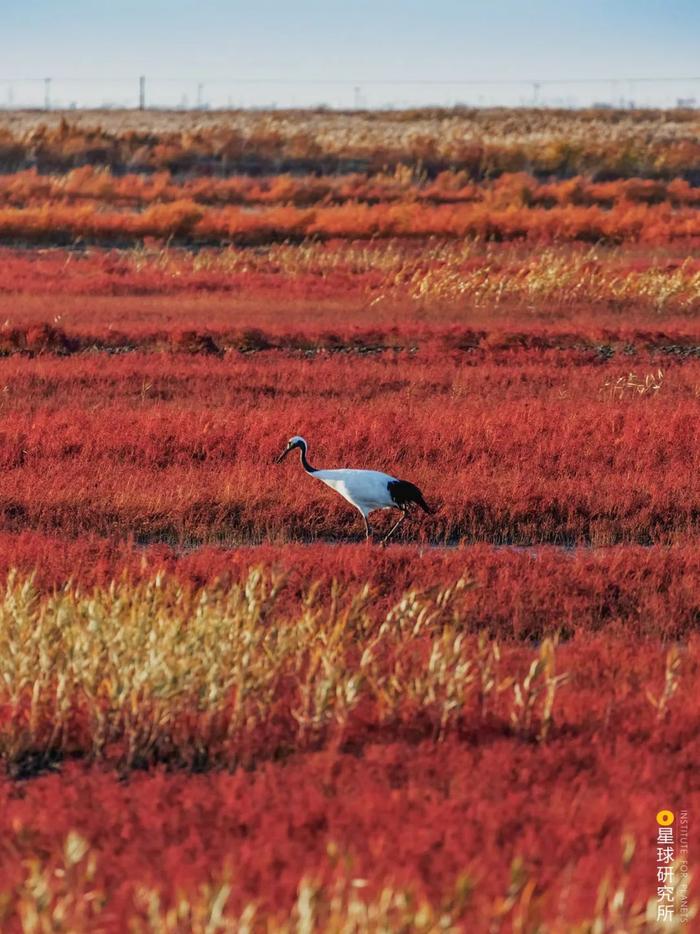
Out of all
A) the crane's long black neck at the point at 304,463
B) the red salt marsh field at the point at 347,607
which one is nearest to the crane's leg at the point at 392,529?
the red salt marsh field at the point at 347,607

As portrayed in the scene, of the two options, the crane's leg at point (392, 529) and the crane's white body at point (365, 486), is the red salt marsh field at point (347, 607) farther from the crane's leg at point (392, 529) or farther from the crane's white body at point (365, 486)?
the crane's white body at point (365, 486)

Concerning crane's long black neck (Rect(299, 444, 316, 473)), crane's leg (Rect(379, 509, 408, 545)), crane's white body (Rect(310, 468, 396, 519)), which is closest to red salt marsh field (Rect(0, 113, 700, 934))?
crane's leg (Rect(379, 509, 408, 545))

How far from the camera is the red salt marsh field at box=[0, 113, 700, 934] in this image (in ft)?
16.9

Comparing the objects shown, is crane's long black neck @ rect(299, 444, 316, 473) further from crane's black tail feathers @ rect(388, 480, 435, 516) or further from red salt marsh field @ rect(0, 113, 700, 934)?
crane's black tail feathers @ rect(388, 480, 435, 516)

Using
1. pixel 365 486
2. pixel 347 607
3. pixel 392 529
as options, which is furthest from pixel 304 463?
pixel 347 607

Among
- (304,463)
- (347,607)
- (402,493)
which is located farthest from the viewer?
(304,463)

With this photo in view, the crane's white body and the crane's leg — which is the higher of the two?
the crane's white body

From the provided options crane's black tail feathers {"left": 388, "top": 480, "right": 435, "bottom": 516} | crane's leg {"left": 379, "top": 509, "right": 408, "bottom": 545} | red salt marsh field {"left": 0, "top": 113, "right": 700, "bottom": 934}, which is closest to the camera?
red salt marsh field {"left": 0, "top": 113, "right": 700, "bottom": 934}

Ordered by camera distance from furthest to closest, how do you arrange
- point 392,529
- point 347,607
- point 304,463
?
1. point 392,529
2. point 304,463
3. point 347,607

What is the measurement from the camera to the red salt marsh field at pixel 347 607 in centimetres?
516

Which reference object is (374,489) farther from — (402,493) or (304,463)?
(304,463)

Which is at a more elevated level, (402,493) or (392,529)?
(402,493)

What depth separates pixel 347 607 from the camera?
7988mm

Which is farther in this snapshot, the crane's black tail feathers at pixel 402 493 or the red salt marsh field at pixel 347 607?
the crane's black tail feathers at pixel 402 493
